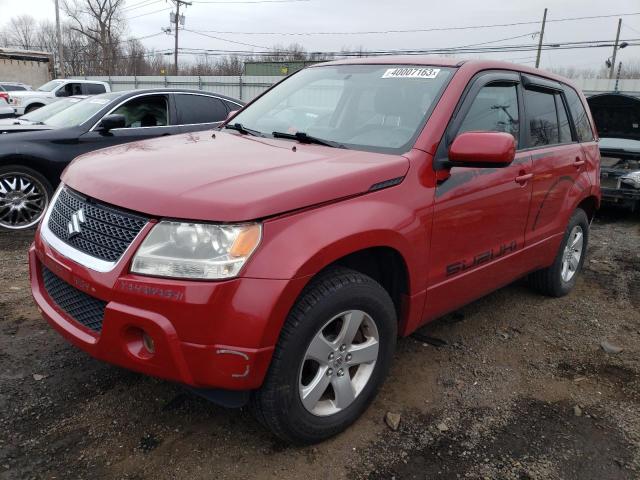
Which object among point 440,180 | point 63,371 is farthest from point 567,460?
point 63,371

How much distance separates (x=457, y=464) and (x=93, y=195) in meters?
2.02

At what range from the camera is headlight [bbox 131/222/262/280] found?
78.0 inches

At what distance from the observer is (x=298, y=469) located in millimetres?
2316

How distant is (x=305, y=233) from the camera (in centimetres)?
210

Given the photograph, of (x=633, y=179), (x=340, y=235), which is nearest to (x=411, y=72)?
(x=340, y=235)

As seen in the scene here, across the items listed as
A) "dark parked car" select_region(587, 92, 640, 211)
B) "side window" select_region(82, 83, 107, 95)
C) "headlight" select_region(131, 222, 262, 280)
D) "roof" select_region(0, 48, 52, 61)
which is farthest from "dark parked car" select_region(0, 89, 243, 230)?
"roof" select_region(0, 48, 52, 61)

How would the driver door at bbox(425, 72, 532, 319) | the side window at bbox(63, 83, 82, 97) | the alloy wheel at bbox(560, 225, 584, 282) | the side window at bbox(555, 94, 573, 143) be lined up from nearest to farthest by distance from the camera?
the driver door at bbox(425, 72, 532, 319) < the side window at bbox(555, 94, 573, 143) < the alloy wheel at bbox(560, 225, 584, 282) < the side window at bbox(63, 83, 82, 97)

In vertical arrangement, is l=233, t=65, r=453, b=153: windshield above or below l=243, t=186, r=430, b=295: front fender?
above

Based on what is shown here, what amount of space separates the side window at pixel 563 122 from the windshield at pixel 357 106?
144 centimetres

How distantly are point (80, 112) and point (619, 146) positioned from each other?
747 centimetres

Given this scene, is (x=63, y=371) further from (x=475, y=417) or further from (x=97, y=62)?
(x=97, y=62)

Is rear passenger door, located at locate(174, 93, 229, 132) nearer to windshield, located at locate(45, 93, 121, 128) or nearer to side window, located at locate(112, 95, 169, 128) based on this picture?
side window, located at locate(112, 95, 169, 128)

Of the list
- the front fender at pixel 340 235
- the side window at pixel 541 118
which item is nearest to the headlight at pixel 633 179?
the side window at pixel 541 118

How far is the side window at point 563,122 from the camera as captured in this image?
401 cm
